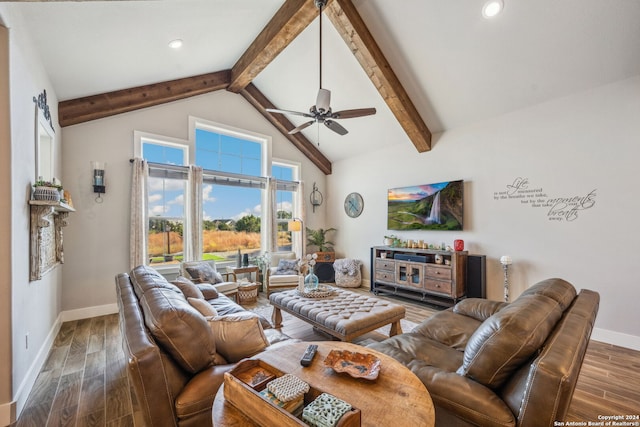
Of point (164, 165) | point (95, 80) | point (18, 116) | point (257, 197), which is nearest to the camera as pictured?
point (18, 116)

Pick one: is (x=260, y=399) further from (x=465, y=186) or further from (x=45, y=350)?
(x=465, y=186)

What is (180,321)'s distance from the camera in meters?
1.39

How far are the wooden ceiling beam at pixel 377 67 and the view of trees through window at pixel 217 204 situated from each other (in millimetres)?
2993

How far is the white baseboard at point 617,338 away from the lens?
123 inches

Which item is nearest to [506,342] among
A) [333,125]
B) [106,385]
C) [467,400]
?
[467,400]

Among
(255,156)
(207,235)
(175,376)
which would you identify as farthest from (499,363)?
(255,156)

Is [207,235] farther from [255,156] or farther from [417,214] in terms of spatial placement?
[417,214]

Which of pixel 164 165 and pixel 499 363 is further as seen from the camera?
pixel 164 165

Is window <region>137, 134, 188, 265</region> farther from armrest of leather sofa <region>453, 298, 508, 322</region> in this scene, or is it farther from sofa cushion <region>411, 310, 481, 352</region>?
armrest of leather sofa <region>453, 298, 508, 322</region>

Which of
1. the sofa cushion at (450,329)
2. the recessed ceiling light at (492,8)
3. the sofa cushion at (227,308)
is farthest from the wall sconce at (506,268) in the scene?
the sofa cushion at (227,308)

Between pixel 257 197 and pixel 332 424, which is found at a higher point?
pixel 257 197

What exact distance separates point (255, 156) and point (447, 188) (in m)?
3.92

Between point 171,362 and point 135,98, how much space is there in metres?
4.35

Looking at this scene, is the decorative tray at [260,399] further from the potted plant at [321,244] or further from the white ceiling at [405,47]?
the potted plant at [321,244]
